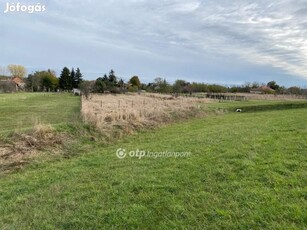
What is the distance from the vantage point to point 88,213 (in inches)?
154

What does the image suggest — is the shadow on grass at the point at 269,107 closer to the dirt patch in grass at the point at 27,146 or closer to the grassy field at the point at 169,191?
the dirt patch in grass at the point at 27,146

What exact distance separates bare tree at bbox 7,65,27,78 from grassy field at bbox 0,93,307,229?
112 metres

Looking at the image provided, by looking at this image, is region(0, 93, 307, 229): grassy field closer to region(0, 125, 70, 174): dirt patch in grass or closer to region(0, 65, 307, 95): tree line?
region(0, 125, 70, 174): dirt patch in grass

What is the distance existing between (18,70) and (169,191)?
116111mm

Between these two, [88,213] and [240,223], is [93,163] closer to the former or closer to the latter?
[88,213]

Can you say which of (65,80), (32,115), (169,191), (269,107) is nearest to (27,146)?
(169,191)

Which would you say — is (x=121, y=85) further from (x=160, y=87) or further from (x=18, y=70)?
(x=18, y=70)

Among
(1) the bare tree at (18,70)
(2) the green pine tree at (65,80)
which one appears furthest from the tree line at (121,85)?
(1) the bare tree at (18,70)

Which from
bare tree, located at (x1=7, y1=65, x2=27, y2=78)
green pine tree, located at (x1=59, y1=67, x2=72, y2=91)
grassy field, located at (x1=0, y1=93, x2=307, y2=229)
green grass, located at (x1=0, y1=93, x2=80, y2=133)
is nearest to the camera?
grassy field, located at (x1=0, y1=93, x2=307, y2=229)

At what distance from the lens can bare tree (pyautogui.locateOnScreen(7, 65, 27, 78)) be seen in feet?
343

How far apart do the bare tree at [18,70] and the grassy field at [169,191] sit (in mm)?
112076

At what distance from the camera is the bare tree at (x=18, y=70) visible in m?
104

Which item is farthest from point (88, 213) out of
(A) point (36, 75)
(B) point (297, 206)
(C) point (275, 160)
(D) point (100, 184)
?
(A) point (36, 75)

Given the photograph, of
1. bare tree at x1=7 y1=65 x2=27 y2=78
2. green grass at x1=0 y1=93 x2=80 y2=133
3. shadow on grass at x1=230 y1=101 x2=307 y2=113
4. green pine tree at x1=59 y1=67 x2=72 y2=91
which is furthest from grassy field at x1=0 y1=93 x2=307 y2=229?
bare tree at x1=7 y1=65 x2=27 y2=78
